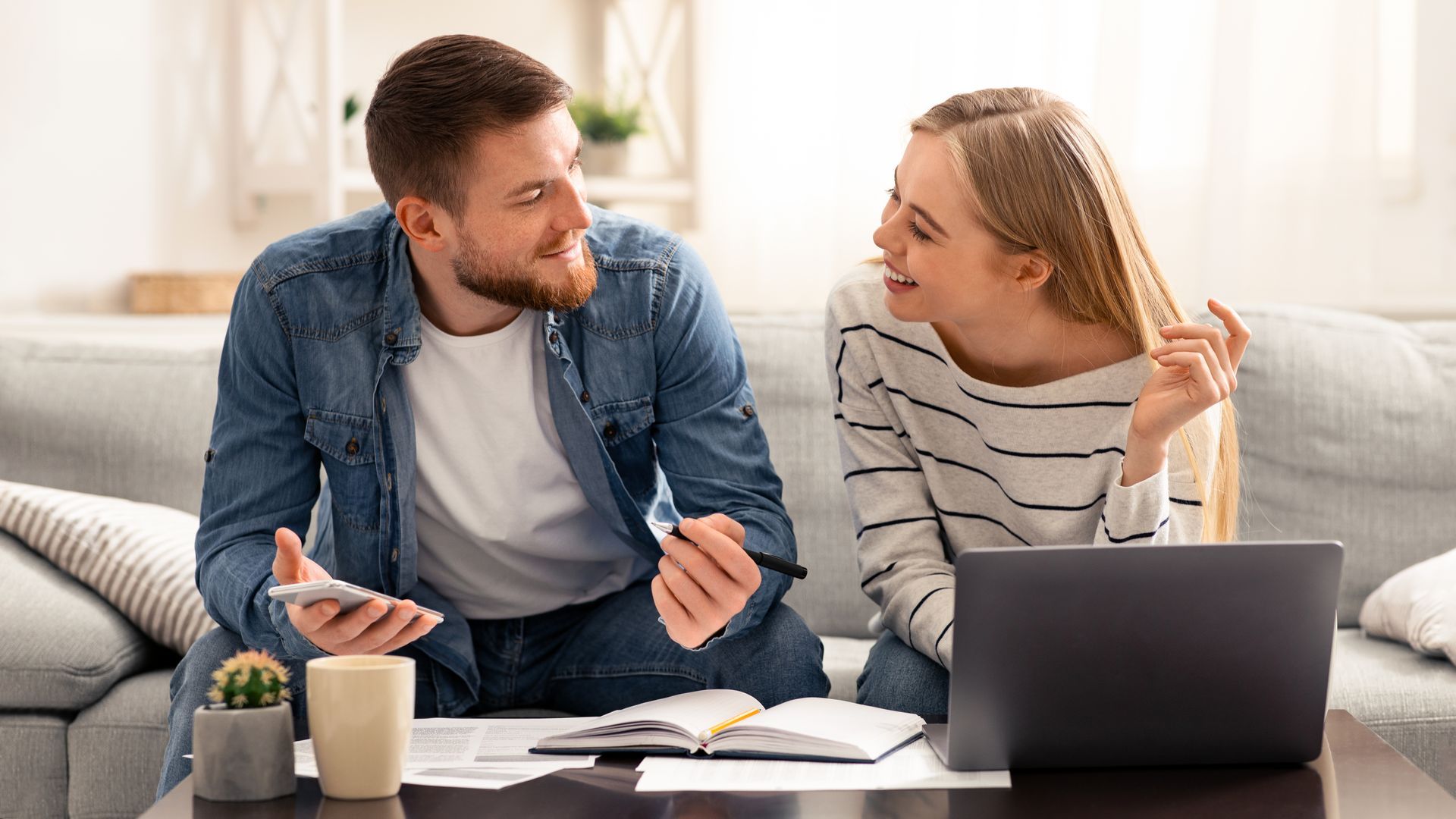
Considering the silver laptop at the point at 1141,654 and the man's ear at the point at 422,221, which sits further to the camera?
the man's ear at the point at 422,221

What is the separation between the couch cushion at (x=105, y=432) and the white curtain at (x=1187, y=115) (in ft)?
4.18

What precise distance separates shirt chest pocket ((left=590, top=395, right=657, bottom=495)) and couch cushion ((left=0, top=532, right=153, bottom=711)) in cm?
67

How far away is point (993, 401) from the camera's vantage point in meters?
1.41

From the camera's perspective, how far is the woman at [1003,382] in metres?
1.33

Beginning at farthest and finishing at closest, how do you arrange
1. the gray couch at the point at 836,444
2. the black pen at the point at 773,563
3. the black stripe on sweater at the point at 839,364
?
the gray couch at the point at 836,444
the black stripe on sweater at the point at 839,364
the black pen at the point at 773,563

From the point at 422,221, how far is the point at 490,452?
0.87 feet

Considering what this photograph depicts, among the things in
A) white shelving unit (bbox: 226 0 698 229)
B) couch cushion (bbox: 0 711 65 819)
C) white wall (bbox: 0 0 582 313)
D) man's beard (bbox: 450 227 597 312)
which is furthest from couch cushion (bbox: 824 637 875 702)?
white wall (bbox: 0 0 582 313)

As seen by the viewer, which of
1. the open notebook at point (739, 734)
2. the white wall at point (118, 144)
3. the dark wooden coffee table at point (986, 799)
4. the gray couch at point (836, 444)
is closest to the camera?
the dark wooden coffee table at point (986, 799)

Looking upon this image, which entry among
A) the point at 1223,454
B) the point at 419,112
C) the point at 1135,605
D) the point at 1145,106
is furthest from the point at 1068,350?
the point at 1145,106

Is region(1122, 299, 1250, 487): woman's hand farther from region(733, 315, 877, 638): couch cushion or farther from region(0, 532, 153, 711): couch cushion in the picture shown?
region(0, 532, 153, 711): couch cushion

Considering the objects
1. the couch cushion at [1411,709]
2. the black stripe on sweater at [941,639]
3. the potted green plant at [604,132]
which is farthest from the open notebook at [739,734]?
the potted green plant at [604,132]

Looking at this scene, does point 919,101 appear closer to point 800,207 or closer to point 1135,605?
point 800,207

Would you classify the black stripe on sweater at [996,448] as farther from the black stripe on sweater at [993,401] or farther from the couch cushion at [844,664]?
the couch cushion at [844,664]

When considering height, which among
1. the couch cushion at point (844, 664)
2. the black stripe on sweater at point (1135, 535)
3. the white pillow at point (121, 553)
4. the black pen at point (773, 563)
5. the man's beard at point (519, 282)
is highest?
the man's beard at point (519, 282)
